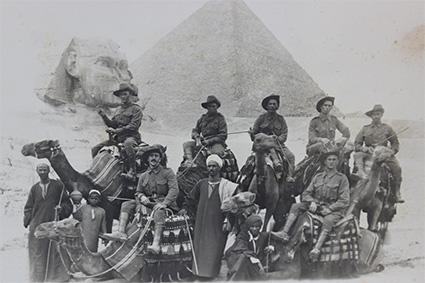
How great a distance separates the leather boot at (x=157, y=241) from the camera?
27.8 feet

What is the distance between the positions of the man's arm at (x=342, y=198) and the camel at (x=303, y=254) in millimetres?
204

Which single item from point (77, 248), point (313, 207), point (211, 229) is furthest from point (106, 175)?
point (313, 207)

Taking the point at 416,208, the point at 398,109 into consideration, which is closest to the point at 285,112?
the point at 398,109

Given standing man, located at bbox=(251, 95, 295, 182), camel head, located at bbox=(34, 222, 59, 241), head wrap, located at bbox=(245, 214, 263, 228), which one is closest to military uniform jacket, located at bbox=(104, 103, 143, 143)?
camel head, located at bbox=(34, 222, 59, 241)

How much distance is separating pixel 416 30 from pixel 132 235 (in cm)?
557

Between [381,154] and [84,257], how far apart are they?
458 cm

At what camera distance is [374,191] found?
913 cm

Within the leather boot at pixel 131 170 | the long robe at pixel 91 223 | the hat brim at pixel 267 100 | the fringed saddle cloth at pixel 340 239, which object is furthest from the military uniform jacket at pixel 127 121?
the fringed saddle cloth at pixel 340 239

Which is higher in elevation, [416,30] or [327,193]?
[416,30]

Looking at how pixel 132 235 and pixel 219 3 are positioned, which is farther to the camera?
pixel 219 3

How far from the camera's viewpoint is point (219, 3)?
10250 millimetres

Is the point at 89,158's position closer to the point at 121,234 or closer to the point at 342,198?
the point at 121,234

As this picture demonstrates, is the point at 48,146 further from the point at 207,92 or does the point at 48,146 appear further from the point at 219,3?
the point at 219,3

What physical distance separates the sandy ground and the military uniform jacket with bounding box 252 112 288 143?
0.38 m
